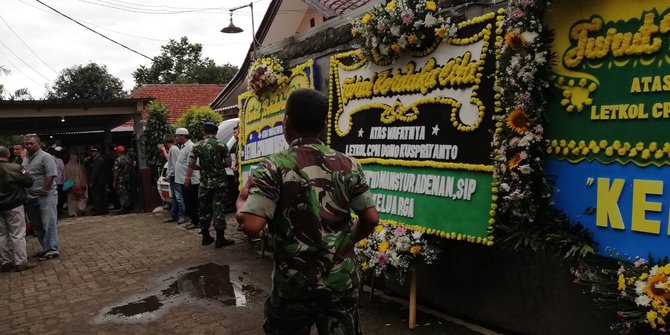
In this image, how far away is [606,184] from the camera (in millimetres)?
2873

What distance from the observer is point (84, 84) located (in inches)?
1190

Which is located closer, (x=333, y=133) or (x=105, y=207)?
(x=333, y=133)

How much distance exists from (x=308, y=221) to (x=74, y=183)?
11.7m

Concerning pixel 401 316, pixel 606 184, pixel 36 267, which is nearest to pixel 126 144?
pixel 36 267

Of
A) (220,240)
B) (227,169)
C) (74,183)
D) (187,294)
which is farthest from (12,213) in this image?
(74,183)

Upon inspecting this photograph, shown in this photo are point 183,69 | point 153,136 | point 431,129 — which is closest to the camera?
point 431,129

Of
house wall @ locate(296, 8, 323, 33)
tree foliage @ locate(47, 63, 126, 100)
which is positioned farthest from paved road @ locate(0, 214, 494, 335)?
tree foliage @ locate(47, 63, 126, 100)

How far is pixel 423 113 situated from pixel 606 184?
5.02ft

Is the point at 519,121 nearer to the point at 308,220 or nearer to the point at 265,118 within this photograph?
the point at 308,220

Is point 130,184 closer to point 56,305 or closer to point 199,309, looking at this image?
point 56,305

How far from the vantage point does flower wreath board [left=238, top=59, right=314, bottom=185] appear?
5.81 m

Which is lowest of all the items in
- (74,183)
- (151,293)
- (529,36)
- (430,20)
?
(151,293)

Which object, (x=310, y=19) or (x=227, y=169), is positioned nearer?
(x=227, y=169)

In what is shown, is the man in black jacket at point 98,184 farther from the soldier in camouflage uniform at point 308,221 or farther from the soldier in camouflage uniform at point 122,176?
the soldier in camouflage uniform at point 308,221
